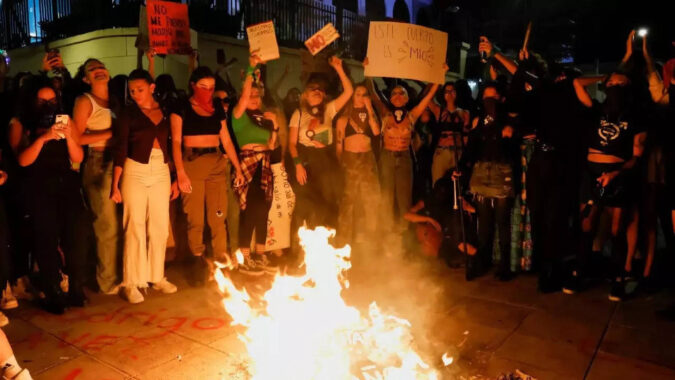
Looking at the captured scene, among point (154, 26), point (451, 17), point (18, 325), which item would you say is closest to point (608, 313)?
point (18, 325)

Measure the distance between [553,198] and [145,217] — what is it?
14.2 ft

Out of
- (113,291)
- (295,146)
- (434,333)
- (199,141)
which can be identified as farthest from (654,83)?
(113,291)

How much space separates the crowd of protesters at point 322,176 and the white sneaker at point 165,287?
0.08 feet

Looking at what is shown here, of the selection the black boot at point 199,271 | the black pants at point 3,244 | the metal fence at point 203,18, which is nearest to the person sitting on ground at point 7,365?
the black pants at point 3,244

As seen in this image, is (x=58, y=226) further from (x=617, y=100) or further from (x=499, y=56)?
(x=617, y=100)

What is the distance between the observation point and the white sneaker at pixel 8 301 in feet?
17.5

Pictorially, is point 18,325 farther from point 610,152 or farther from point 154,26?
point 610,152

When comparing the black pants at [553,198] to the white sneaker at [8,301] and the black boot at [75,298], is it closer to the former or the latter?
the black boot at [75,298]

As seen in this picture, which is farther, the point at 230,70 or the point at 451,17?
the point at 451,17

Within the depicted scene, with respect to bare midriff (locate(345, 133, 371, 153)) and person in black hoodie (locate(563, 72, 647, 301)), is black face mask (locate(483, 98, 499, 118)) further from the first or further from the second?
bare midriff (locate(345, 133, 371, 153))

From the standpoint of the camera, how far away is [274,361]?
369 cm

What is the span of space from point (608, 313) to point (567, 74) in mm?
2591

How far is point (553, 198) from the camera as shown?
5.87 metres

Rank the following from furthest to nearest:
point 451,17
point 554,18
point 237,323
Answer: point 451,17, point 554,18, point 237,323
